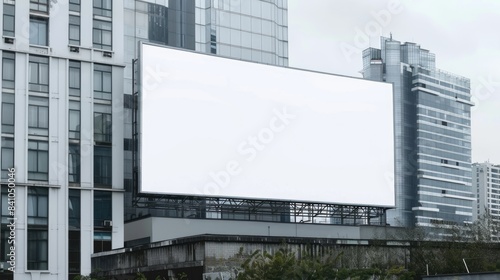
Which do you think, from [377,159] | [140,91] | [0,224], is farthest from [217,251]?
[377,159]

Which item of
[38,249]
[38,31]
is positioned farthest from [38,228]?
[38,31]

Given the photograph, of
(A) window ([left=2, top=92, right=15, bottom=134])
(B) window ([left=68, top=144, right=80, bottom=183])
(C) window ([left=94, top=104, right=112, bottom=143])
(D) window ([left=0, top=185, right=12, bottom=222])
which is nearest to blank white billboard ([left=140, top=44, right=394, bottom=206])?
(C) window ([left=94, top=104, right=112, bottom=143])

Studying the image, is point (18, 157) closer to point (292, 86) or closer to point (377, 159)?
point (292, 86)

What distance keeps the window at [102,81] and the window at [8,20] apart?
19.1 feet

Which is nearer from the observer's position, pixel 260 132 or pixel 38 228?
pixel 38 228

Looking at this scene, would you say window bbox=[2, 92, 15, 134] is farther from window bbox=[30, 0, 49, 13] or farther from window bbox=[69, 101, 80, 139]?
window bbox=[30, 0, 49, 13]

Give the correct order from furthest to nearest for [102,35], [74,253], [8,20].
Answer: [102,35]
[8,20]
[74,253]

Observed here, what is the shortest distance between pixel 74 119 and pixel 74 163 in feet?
9.50

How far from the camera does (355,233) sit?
201 ft

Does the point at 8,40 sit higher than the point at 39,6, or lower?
lower

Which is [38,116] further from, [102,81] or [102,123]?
[102,81]

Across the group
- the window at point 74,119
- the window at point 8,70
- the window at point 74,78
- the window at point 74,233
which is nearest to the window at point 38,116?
the window at point 74,119

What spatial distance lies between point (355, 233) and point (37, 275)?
69.1 ft

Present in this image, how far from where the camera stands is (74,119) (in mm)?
58656
